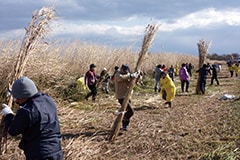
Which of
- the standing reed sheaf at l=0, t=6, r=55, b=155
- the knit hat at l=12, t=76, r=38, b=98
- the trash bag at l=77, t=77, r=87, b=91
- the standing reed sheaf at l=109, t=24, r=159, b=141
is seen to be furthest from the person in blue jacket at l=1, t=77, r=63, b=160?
the trash bag at l=77, t=77, r=87, b=91

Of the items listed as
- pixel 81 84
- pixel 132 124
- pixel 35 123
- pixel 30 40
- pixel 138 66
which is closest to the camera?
pixel 35 123

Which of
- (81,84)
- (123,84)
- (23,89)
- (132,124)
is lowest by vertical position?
(132,124)

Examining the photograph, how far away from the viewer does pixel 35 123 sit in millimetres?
2957

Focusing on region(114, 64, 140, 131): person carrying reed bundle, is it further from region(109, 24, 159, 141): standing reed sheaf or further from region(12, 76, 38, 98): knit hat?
region(12, 76, 38, 98): knit hat

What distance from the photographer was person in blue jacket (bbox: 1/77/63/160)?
293cm

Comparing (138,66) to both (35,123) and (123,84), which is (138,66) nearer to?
(123,84)

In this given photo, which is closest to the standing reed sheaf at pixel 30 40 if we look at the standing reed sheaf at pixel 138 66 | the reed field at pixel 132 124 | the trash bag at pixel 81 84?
the reed field at pixel 132 124

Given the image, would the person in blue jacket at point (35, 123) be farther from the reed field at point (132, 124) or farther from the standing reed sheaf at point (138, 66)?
the standing reed sheaf at point (138, 66)

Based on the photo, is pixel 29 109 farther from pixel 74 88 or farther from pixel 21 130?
pixel 74 88

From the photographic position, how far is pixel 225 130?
695cm

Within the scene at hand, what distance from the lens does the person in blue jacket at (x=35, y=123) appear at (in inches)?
115

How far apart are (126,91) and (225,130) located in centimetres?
223

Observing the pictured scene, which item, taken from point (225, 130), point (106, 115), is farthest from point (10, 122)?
point (106, 115)

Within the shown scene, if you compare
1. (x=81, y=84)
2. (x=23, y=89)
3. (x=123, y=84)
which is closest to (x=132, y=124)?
(x=123, y=84)
